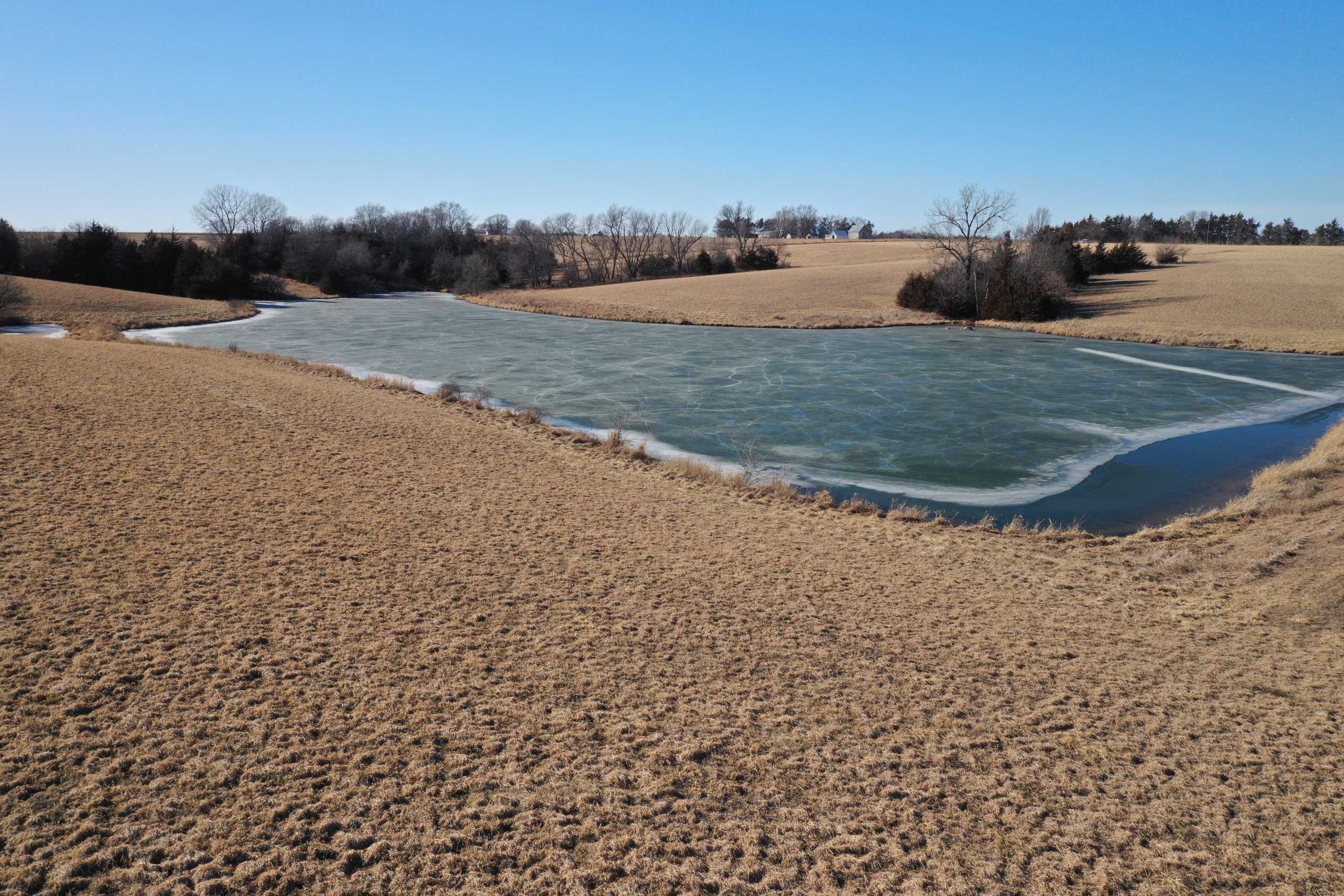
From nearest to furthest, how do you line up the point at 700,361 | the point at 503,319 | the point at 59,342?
the point at 59,342 < the point at 700,361 < the point at 503,319

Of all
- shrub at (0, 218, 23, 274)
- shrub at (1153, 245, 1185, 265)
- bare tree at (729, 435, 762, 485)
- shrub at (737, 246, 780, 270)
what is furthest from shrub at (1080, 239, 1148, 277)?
shrub at (0, 218, 23, 274)

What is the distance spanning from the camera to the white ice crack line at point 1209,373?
24.8 meters

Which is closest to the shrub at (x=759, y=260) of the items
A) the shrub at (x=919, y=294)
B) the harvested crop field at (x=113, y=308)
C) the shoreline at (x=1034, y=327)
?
the shrub at (x=919, y=294)

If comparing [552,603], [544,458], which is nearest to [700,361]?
[544,458]

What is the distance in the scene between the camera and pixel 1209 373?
28.1 meters

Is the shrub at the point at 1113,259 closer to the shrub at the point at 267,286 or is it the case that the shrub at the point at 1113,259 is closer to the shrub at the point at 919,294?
the shrub at the point at 919,294

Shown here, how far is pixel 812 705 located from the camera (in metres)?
6.23

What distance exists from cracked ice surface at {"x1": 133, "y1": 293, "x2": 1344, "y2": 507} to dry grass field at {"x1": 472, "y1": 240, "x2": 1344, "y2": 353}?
2.90 m

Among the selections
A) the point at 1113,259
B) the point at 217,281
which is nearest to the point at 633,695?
the point at 217,281

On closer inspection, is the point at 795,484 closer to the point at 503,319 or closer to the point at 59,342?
the point at 59,342

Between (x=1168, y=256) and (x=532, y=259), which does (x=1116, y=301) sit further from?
(x=532, y=259)

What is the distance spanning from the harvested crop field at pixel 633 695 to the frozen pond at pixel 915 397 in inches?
151

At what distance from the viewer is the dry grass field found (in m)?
37.8

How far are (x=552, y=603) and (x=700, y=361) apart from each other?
75.3ft
